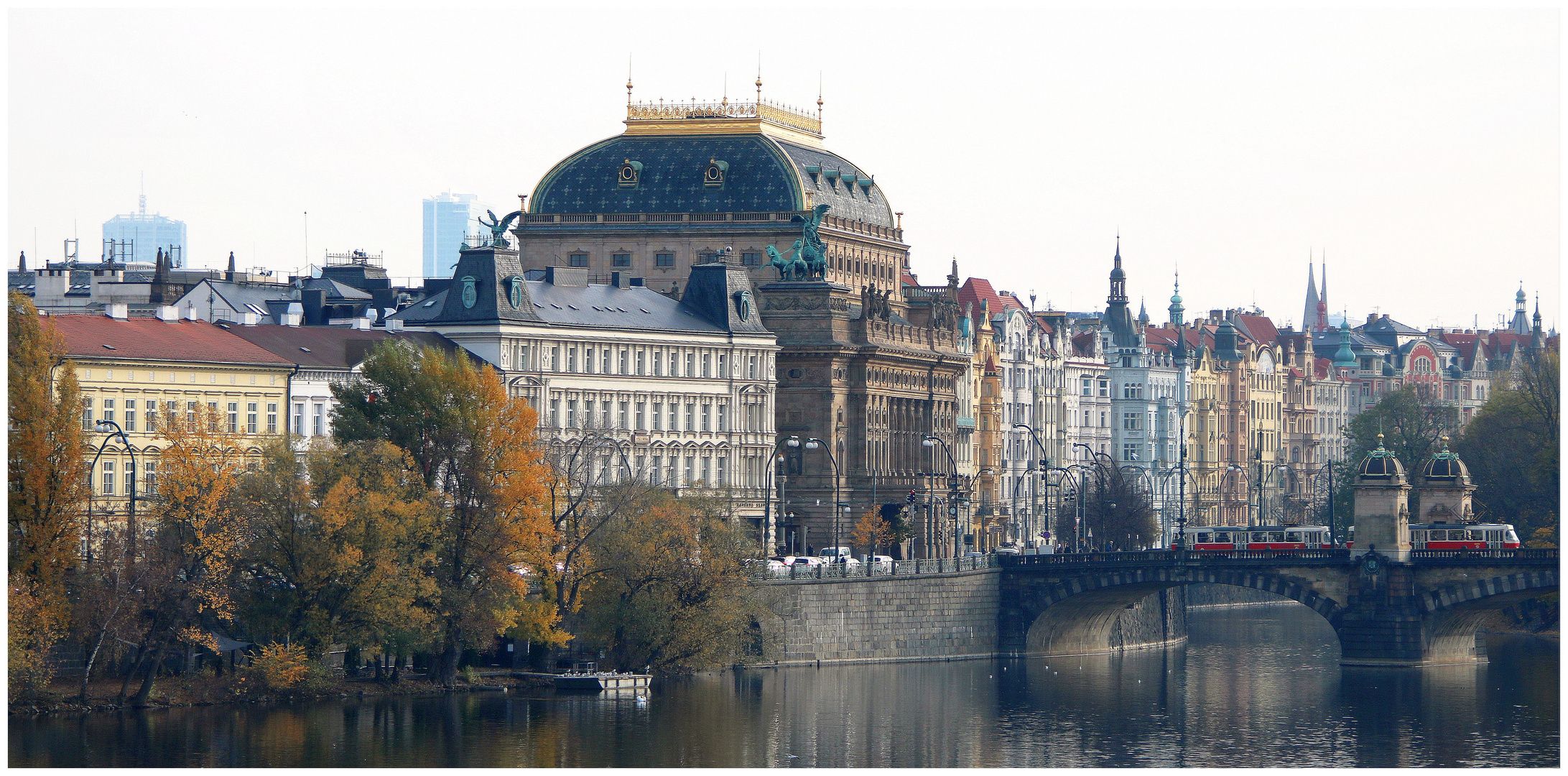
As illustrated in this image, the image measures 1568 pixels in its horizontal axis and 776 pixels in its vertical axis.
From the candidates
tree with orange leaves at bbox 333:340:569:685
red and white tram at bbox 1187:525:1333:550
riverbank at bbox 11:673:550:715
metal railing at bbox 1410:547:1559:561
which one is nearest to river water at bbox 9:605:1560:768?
riverbank at bbox 11:673:550:715

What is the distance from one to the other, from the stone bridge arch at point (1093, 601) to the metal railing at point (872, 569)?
223 centimetres

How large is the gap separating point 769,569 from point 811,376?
43448 mm

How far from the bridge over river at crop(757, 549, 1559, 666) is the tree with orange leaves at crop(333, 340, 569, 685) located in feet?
56.3

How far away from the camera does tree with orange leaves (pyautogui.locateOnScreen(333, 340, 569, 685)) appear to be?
13400 centimetres

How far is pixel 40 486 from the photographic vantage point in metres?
119

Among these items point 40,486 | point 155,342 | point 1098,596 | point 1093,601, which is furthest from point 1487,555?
point 40,486

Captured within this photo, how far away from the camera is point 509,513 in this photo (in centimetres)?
13512

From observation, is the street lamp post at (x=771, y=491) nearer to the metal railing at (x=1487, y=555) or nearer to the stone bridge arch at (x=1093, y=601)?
the stone bridge arch at (x=1093, y=601)

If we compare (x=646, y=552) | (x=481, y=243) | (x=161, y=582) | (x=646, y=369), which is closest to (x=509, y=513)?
(x=646, y=552)

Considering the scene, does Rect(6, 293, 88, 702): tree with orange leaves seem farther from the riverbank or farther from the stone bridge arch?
the stone bridge arch

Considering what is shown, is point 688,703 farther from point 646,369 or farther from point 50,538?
point 646,369

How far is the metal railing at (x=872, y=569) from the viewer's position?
6029 inches

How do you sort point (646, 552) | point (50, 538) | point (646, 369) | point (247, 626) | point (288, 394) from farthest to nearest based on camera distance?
point (646, 369) < point (288, 394) < point (646, 552) < point (247, 626) < point (50, 538)

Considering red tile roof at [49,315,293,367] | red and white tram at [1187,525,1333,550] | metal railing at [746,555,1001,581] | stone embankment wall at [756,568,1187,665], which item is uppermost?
red tile roof at [49,315,293,367]
